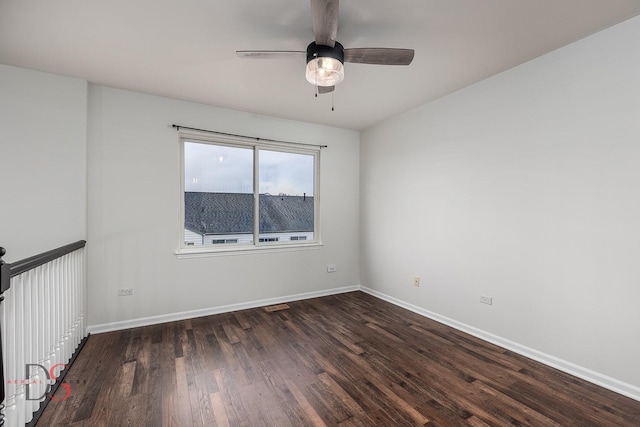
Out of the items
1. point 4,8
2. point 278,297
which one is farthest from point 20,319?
point 278,297

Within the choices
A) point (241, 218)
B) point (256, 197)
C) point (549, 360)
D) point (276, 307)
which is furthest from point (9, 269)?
point (549, 360)

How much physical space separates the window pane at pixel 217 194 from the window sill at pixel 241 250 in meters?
0.12

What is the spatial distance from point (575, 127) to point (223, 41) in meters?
2.88

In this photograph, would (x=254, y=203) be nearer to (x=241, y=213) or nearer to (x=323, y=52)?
(x=241, y=213)

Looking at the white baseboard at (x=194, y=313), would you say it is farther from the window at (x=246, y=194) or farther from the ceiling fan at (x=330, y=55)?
the ceiling fan at (x=330, y=55)

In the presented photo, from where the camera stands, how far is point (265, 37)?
2.20m

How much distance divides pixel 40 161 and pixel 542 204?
15.1ft

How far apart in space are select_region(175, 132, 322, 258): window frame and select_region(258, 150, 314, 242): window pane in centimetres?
7

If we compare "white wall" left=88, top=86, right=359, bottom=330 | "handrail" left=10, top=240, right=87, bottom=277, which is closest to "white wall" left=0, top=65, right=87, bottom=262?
"white wall" left=88, top=86, right=359, bottom=330

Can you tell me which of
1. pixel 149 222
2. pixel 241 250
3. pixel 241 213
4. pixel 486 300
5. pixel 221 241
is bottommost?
pixel 486 300

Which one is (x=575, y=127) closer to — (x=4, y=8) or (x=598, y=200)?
(x=598, y=200)

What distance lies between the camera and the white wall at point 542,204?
81.4 inches

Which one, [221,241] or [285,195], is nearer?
[221,241]

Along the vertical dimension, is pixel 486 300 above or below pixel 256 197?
below
